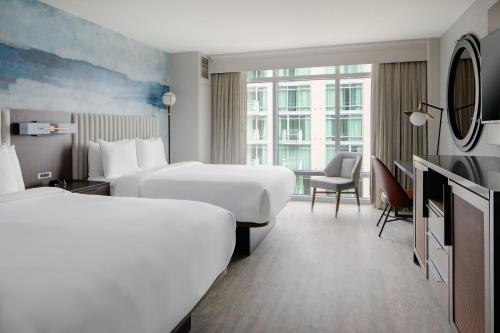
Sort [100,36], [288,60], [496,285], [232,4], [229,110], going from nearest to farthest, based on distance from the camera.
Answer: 1. [496,285]
2. [232,4]
3. [100,36]
4. [288,60]
5. [229,110]

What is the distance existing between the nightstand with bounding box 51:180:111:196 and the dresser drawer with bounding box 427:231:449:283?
2951 millimetres

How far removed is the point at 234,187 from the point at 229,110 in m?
3.05

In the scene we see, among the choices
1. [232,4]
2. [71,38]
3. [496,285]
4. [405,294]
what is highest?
[232,4]

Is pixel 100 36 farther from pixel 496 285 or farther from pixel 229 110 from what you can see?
pixel 496 285

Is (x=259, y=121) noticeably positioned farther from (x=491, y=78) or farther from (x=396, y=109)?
(x=491, y=78)

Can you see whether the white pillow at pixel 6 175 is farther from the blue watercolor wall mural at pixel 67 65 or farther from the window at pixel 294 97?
the window at pixel 294 97

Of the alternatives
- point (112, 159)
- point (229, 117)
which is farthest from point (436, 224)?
point (229, 117)

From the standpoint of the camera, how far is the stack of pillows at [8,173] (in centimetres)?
276

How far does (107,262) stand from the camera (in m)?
1.36

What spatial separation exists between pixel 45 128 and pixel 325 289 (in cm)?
294

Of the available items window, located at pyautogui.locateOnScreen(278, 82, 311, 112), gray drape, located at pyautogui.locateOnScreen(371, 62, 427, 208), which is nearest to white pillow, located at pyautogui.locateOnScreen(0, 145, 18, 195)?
window, located at pyautogui.locateOnScreen(278, 82, 311, 112)

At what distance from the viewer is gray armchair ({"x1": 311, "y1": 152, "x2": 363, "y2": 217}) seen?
512cm

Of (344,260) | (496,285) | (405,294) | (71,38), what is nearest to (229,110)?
(71,38)

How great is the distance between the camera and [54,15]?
3828 millimetres
